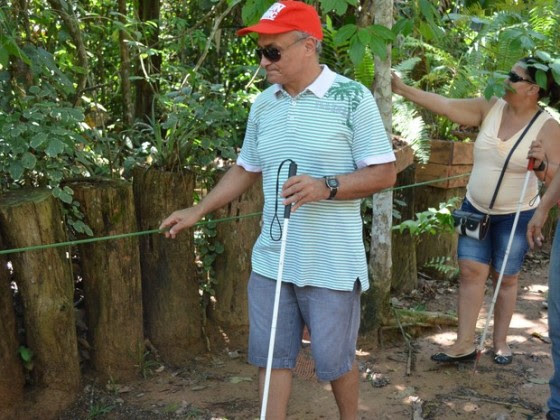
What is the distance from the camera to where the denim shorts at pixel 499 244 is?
452cm

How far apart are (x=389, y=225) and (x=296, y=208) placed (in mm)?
2205

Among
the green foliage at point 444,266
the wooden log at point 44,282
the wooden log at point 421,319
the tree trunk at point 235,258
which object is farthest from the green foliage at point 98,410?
the green foliage at point 444,266

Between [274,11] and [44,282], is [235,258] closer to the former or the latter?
[44,282]

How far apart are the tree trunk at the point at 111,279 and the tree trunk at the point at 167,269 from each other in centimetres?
18

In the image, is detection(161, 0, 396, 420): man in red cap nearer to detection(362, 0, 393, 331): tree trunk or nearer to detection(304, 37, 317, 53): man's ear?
detection(304, 37, 317, 53): man's ear

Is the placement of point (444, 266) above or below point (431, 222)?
below

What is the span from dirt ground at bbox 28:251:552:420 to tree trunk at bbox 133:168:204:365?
0.68 ft

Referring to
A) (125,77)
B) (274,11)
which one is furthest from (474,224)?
(125,77)

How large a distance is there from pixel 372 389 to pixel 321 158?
1.98 meters

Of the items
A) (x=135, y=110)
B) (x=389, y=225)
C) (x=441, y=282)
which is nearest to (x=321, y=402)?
(x=389, y=225)

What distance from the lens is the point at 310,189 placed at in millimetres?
2816

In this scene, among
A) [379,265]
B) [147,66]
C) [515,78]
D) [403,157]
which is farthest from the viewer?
[147,66]

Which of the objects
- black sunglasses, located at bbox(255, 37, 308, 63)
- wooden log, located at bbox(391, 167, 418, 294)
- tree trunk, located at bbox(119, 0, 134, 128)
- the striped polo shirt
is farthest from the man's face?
wooden log, located at bbox(391, 167, 418, 294)

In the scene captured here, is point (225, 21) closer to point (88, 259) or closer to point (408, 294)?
point (408, 294)
